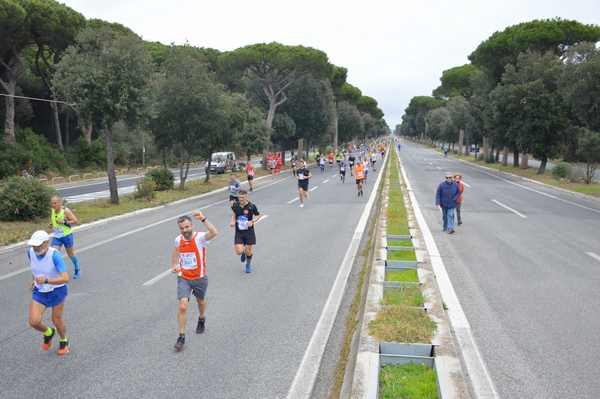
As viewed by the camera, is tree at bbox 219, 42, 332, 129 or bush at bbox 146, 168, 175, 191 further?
tree at bbox 219, 42, 332, 129

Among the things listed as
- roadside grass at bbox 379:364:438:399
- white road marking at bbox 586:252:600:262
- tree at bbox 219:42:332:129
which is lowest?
white road marking at bbox 586:252:600:262

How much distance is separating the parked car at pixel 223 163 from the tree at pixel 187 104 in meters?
18.0

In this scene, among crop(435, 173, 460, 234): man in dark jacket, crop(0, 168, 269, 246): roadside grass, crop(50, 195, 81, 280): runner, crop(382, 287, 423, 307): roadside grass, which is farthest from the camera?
crop(0, 168, 269, 246): roadside grass

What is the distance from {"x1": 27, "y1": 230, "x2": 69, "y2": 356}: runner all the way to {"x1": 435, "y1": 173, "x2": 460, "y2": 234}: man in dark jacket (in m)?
9.85

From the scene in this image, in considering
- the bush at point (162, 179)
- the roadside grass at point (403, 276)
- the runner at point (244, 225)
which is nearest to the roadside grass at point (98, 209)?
the bush at point (162, 179)

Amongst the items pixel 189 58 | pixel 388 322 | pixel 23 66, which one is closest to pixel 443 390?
pixel 388 322

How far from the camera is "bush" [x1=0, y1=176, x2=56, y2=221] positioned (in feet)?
49.1

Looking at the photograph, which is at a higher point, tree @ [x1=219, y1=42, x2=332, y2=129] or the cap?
tree @ [x1=219, y1=42, x2=332, y2=129]

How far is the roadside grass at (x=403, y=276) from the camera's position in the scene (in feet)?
26.5

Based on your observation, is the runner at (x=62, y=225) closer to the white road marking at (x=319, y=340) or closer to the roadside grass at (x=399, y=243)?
the white road marking at (x=319, y=340)

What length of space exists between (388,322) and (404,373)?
109cm

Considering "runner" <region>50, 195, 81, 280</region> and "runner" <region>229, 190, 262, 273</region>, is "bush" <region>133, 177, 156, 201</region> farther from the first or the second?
"runner" <region>229, 190, 262, 273</region>

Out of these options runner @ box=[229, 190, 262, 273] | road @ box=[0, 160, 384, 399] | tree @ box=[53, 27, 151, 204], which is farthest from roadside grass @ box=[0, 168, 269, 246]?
runner @ box=[229, 190, 262, 273]

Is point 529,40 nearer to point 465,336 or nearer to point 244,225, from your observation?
point 244,225
